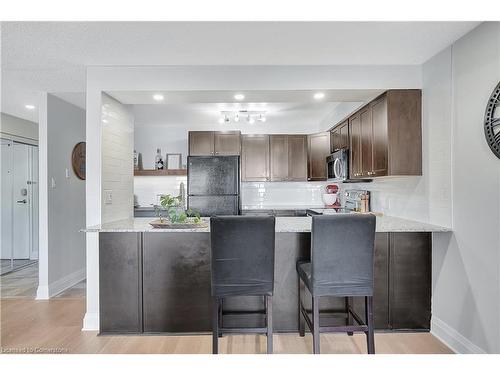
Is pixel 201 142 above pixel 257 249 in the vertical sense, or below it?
above

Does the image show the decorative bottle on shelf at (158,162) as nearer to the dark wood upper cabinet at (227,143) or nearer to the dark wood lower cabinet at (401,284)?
the dark wood upper cabinet at (227,143)

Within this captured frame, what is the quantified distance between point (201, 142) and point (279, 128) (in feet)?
4.74

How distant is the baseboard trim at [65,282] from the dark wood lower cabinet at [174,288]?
1.48 m

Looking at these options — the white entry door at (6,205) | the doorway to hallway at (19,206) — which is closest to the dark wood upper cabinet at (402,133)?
the doorway to hallway at (19,206)

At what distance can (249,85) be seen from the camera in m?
2.68

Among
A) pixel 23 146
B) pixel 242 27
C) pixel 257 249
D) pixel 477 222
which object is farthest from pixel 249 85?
pixel 23 146

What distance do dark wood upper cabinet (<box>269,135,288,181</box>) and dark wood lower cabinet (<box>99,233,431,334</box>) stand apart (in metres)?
2.66

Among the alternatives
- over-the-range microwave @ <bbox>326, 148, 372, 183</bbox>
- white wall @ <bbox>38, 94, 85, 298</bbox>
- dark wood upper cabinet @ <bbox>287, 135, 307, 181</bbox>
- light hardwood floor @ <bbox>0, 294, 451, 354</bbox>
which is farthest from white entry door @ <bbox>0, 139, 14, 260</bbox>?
over-the-range microwave @ <bbox>326, 148, 372, 183</bbox>

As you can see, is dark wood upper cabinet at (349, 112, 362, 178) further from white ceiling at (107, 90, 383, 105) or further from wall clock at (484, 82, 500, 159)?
wall clock at (484, 82, 500, 159)

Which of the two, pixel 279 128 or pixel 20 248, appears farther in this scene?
pixel 279 128

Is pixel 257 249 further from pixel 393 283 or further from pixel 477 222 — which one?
pixel 477 222

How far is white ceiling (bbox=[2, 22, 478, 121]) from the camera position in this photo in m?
2.01

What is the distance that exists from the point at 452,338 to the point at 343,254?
1198 millimetres

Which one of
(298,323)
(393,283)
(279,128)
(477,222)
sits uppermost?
(279,128)
